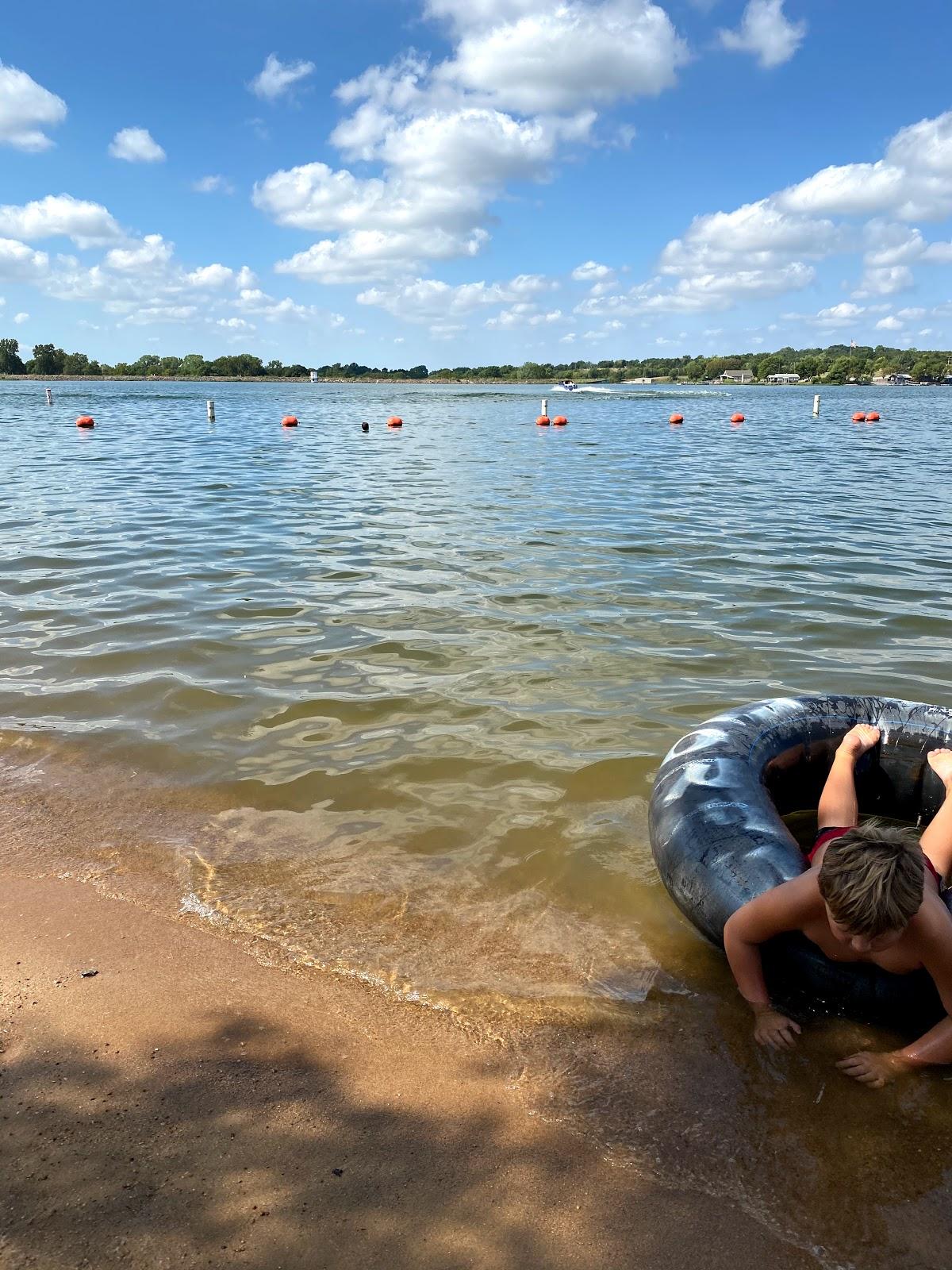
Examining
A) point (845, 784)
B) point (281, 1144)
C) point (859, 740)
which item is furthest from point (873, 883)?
point (281, 1144)

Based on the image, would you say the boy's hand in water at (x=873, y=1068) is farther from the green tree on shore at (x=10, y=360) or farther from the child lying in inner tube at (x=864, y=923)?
the green tree on shore at (x=10, y=360)

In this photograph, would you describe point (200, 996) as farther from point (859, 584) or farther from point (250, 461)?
point (250, 461)

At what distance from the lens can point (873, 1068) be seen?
2885mm

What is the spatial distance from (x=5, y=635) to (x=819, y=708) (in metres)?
6.46

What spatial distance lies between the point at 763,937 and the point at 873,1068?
52 cm

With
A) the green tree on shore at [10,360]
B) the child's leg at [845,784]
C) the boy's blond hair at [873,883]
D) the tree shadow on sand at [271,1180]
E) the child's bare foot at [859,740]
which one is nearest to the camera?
the tree shadow on sand at [271,1180]

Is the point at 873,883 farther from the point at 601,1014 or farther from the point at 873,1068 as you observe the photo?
the point at 601,1014

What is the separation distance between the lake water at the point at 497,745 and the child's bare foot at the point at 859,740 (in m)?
1.10

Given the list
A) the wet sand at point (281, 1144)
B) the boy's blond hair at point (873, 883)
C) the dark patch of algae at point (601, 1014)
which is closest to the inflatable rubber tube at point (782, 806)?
the dark patch of algae at point (601, 1014)

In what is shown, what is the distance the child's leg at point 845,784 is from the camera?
373cm

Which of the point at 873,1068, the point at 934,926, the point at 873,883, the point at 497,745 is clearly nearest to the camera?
the point at 873,883

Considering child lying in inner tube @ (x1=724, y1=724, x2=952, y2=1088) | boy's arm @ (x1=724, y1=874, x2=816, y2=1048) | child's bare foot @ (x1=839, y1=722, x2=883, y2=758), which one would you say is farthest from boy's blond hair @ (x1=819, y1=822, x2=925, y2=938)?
child's bare foot @ (x1=839, y1=722, x2=883, y2=758)

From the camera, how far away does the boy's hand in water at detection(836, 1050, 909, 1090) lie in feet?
9.37

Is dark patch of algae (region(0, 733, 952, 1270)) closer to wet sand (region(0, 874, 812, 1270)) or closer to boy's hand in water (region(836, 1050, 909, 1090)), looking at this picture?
boy's hand in water (region(836, 1050, 909, 1090))
